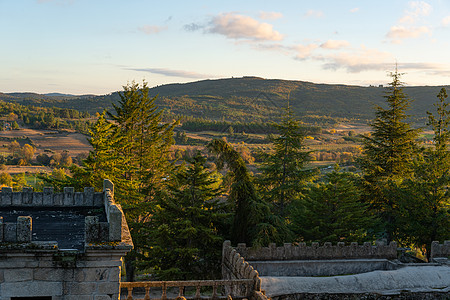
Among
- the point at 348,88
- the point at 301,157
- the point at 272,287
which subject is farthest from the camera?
the point at 348,88

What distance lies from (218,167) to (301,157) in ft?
38.3

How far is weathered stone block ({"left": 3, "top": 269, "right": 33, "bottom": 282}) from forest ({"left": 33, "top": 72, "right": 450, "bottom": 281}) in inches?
496

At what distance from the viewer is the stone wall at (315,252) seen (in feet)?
71.8

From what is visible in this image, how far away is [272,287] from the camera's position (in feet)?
61.1

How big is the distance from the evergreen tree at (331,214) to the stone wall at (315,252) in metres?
3.67

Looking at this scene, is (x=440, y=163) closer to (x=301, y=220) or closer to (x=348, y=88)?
(x=301, y=220)

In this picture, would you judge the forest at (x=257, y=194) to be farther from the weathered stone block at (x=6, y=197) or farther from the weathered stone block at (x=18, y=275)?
the weathered stone block at (x=18, y=275)

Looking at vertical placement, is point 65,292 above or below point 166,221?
above

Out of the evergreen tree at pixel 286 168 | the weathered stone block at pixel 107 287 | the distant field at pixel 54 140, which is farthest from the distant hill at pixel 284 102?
the weathered stone block at pixel 107 287

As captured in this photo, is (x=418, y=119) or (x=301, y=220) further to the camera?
(x=418, y=119)

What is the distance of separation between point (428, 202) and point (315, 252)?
39.0 ft

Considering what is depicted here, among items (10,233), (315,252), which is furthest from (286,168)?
(10,233)

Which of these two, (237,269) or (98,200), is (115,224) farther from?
(237,269)

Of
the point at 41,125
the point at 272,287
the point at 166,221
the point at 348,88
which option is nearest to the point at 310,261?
the point at 272,287
